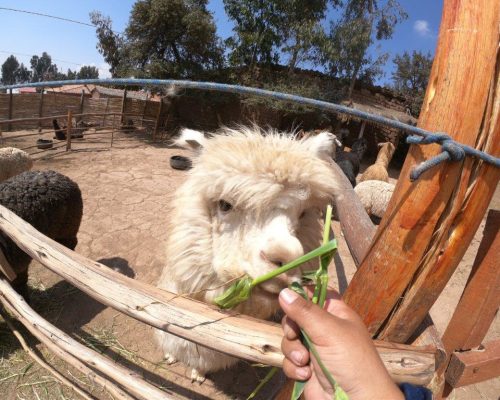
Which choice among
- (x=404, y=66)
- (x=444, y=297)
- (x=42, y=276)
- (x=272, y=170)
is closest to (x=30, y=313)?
(x=42, y=276)

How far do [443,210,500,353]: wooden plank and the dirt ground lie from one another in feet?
6.04

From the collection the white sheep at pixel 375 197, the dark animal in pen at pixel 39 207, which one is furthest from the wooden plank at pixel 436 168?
the white sheep at pixel 375 197

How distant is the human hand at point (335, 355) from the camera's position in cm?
73

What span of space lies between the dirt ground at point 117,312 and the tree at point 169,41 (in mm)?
10127

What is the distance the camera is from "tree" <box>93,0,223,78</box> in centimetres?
1602

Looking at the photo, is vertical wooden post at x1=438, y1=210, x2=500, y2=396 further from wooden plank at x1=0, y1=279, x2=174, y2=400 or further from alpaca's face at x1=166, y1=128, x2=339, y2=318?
wooden plank at x1=0, y1=279, x2=174, y2=400

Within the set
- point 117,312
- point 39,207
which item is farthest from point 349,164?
point 39,207

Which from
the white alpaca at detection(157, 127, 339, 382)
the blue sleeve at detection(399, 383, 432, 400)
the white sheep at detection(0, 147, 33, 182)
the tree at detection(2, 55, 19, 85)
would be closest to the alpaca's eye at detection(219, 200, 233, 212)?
the white alpaca at detection(157, 127, 339, 382)

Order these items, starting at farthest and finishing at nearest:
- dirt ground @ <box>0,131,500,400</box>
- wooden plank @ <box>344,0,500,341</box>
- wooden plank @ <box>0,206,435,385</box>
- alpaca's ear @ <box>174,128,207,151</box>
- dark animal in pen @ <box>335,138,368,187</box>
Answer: dark animal in pen @ <box>335,138,368,187</box> < dirt ground @ <box>0,131,500,400</box> < alpaca's ear @ <box>174,128,207,151</box> < wooden plank @ <box>0,206,435,385</box> < wooden plank @ <box>344,0,500,341</box>

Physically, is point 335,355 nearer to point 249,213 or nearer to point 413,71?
point 249,213

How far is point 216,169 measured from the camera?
61.0 inches

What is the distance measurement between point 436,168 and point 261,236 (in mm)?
729

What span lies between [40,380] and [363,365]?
2960 millimetres

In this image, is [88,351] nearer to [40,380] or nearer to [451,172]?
[40,380]
